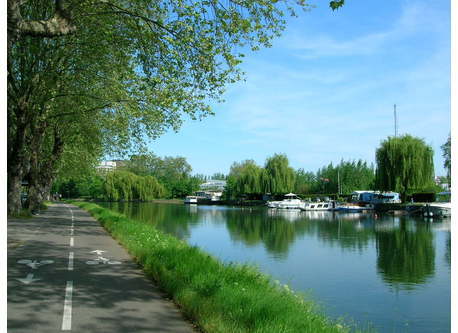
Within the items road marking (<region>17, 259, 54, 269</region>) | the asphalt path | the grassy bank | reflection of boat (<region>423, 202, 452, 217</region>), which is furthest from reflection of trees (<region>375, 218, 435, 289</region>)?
reflection of boat (<region>423, 202, 452, 217</region>)

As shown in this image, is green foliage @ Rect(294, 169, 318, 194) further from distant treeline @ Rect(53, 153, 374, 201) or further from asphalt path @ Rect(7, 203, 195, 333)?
asphalt path @ Rect(7, 203, 195, 333)

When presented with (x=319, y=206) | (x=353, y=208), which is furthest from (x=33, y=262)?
(x=319, y=206)

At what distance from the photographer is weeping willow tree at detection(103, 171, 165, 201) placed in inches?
3565

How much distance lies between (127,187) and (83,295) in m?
85.9

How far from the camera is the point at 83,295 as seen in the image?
867cm

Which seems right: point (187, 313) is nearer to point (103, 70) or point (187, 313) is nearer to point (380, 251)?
point (103, 70)

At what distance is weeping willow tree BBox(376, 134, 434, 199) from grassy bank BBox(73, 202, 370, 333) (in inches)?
2055

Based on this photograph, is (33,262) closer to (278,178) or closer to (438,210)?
(438,210)

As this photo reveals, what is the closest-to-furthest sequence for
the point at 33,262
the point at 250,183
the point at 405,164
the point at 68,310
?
the point at 68,310 < the point at 33,262 < the point at 405,164 < the point at 250,183

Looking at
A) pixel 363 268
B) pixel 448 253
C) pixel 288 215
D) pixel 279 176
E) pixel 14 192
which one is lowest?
pixel 363 268

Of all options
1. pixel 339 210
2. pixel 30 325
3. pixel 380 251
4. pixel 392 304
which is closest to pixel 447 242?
pixel 380 251

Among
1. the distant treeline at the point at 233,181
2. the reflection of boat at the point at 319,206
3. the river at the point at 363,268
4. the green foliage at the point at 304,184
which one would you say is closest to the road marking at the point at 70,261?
the river at the point at 363,268

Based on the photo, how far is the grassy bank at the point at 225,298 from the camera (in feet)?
22.1

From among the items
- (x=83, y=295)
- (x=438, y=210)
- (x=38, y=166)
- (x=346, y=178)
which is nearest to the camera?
(x=83, y=295)
